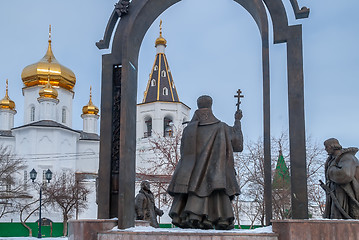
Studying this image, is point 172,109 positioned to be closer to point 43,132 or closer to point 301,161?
point 43,132

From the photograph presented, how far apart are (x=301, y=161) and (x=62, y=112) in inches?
2412

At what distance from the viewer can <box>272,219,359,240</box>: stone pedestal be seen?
577 cm

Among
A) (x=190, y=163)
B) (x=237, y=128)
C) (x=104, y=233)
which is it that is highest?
(x=237, y=128)

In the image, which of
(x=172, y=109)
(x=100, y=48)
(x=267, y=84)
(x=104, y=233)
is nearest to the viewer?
(x=104, y=233)

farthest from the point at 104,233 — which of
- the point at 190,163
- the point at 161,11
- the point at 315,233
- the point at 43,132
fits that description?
the point at 43,132

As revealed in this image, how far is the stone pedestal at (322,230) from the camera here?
577 centimetres

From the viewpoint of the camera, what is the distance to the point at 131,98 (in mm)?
7473

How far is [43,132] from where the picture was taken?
59.9m

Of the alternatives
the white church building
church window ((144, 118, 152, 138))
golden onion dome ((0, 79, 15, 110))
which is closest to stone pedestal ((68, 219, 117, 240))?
the white church building

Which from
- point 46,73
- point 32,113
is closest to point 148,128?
point 46,73

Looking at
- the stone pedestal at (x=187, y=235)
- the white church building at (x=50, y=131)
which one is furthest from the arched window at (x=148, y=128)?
the stone pedestal at (x=187, y=235)

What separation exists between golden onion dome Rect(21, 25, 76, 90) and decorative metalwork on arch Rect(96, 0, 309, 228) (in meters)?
57.2

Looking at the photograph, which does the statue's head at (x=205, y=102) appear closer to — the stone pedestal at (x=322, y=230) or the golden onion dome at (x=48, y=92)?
the stone pedestal at (x=322, y=230)

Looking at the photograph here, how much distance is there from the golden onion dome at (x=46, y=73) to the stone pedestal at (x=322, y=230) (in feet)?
197
